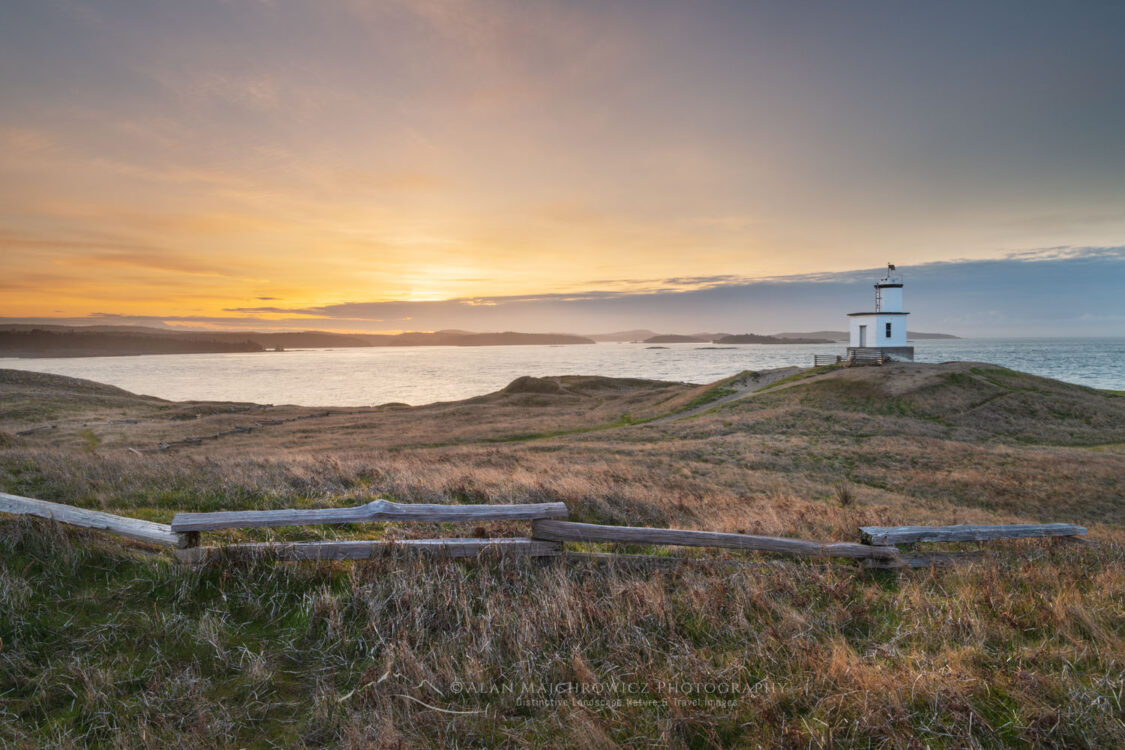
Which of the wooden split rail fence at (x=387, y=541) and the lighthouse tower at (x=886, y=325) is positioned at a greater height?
the lighthouse tower at (x=886, y=325)

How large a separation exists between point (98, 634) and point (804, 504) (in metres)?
13.7

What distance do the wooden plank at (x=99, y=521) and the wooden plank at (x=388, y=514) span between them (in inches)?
10.2

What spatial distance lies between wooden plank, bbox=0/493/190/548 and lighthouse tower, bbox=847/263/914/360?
53.5 meters

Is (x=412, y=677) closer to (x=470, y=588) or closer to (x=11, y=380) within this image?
(x=470, y=588)

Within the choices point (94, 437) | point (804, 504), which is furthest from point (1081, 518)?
point (94, 437)

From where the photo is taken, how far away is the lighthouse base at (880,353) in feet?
156

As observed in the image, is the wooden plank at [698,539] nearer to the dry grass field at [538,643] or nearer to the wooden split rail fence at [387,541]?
the wooden split rail fence at [387,541]

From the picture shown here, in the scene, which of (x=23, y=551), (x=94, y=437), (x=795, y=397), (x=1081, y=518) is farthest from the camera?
(x=795, y=397)

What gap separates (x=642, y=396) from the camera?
188ft

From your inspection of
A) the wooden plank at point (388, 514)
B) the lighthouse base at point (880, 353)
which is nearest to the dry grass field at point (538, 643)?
the wooden plank at point (388, 514)

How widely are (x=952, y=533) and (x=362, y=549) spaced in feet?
28.3

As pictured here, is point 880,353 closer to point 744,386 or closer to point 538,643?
point 744,386

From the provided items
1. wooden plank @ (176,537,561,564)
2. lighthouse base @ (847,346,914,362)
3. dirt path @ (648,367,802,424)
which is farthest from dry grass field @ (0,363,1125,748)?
lighthouse base @ (847,346,914,362)

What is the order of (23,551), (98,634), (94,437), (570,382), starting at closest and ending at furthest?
(98,634), (23,551), (94,437), (570,382)
